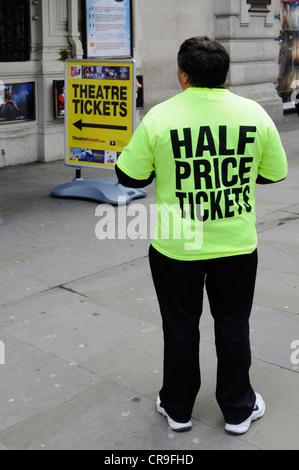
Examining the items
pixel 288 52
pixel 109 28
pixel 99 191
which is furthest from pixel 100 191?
pixel 288 52

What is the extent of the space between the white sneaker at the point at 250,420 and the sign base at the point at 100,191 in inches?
181

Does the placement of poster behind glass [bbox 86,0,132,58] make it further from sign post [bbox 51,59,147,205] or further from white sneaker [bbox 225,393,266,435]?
white sneaker [bbox 225,393,266,435]

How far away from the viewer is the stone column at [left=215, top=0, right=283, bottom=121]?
44.4 feet

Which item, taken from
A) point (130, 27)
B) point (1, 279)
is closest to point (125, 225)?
point (1, 279)

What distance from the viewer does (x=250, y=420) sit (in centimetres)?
335

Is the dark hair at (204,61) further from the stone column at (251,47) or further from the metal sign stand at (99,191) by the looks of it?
the stone column at (251,47)

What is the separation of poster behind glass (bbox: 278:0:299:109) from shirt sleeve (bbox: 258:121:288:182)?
44.4 ft

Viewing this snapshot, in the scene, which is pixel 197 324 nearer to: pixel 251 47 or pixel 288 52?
pixel 251 47

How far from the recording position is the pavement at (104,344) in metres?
3.32

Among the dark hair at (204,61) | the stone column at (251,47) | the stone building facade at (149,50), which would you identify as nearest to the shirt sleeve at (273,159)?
the dark hair at (204,61)

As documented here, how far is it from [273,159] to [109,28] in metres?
8.71
